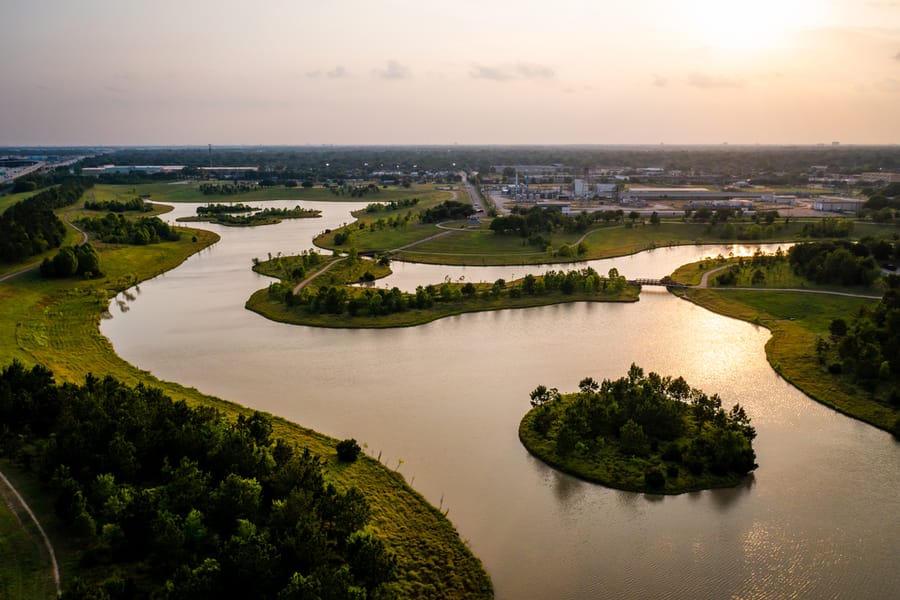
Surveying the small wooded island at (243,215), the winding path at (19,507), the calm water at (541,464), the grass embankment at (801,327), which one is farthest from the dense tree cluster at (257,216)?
the winding path at (19,507)

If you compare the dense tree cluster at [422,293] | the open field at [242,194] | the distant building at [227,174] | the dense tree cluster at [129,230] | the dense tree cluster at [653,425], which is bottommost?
the dense tree cluster at [653,425]

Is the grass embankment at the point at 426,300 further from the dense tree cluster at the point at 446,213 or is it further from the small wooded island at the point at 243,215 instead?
the small wooded island at the point at 243,215

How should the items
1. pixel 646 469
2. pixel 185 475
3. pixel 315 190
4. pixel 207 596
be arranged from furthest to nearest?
pixel 315 190, pixel 646 469, pixel 185 475, pixel 207 596

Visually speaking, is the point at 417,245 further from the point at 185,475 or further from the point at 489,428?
the point at 185,475

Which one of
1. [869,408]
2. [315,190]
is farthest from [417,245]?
[315,190]

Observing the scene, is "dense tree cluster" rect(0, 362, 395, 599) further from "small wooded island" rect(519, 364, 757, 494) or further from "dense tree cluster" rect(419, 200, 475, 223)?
"dense tree cluster" rect(419, 200, 475, 223)

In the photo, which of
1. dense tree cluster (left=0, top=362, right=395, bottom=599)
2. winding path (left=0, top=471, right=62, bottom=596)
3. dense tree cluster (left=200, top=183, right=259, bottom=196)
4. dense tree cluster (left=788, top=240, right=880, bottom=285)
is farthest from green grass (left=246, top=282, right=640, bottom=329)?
dense tree cluster (left=200, top=183, right=259, bottom=196)
